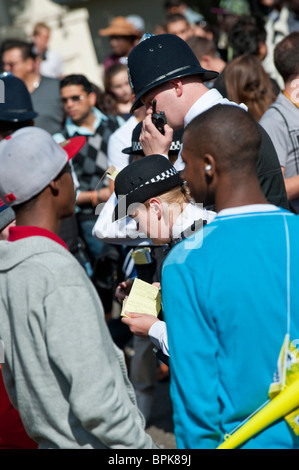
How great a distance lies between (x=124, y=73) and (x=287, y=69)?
8.80 feet

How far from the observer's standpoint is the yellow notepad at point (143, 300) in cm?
282

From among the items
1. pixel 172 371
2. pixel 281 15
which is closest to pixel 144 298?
pixel 172 371

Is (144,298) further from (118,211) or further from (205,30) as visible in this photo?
(205,30)

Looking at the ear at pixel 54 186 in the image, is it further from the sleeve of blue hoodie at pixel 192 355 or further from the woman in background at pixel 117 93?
the woman in background at pixel 117 93

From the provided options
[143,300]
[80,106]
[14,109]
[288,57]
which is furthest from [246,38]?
[143,300]

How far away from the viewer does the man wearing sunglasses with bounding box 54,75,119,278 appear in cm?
544

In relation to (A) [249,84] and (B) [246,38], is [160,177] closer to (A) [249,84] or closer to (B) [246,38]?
(A) [249,84]

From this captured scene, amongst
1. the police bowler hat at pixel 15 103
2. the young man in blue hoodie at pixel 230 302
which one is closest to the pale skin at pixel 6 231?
the young man in blue hoodie at pixel 230 302

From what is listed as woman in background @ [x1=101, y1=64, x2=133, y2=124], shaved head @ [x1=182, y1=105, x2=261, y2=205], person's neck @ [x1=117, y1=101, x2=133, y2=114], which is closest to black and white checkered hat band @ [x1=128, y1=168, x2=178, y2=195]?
shaved head @ [x1=182, y1=105, x2=261, y2=205]

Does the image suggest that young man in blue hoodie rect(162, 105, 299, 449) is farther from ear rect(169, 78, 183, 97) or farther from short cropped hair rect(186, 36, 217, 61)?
short cropped hair rect(186, 36, 217, 61)

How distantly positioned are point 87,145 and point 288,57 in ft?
6.80

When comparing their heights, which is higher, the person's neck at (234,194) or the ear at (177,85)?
the person's neck at (234,194)

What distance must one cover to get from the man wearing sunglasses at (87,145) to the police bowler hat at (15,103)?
2.61 ft

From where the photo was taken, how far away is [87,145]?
561cm
